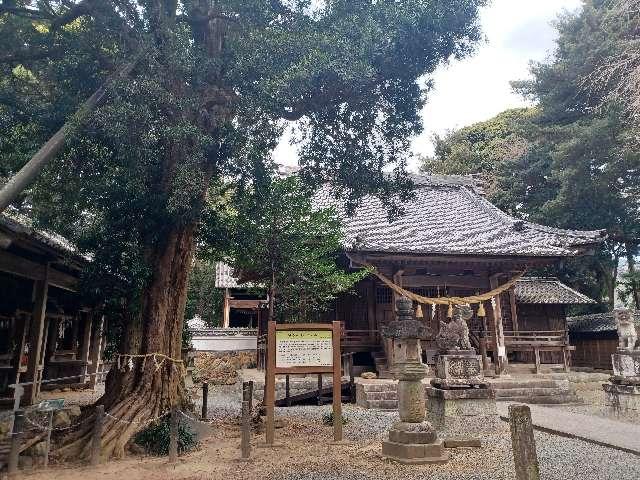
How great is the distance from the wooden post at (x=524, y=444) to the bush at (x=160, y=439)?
4.99 meters

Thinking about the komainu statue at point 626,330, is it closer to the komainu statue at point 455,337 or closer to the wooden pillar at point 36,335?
the komainu statue at point 455,337

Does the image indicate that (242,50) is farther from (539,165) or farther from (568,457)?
(539,165)

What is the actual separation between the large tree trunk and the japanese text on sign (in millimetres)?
1816

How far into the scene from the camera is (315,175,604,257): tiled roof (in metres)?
14.6

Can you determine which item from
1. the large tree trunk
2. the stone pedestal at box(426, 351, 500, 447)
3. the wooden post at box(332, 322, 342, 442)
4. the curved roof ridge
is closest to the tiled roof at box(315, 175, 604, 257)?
the curved roof ridge

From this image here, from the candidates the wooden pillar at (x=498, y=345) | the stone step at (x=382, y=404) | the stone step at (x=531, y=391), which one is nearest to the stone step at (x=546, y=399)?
the stone step at (x=531, y=391)

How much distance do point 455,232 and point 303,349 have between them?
35.3 ft

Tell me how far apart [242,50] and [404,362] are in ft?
18.5

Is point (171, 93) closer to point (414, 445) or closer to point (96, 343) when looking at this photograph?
point (414, 445)

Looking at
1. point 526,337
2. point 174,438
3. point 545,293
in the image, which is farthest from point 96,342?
point 545,293

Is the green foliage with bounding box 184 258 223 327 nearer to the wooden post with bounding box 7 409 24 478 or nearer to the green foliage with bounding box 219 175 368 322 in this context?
the green foliage with bounding box 219 175 368 322

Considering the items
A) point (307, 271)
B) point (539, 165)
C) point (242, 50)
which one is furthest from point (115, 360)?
point (539, 165)

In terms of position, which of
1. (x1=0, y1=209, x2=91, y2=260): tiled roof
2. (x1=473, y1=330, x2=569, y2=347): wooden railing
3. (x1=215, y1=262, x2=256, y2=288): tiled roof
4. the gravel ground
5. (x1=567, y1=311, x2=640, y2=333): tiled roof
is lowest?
the gravel ground

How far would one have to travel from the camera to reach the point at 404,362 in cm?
712
